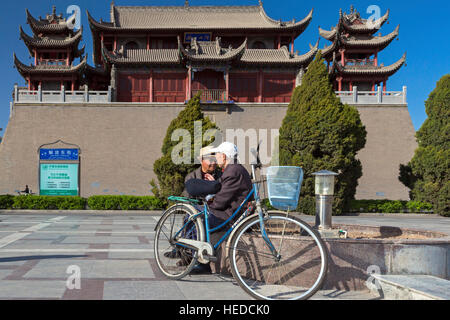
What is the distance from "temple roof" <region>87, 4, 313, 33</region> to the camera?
89.8 feet

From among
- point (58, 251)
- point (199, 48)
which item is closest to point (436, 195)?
point (199, 48)

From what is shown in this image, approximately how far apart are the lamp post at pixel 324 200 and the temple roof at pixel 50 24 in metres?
26.0

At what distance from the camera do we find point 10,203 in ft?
55.7

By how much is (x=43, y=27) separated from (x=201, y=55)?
37.4 feet

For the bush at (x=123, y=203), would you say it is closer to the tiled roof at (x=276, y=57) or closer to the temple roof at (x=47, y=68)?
the temple roof at (x=47, y=68)

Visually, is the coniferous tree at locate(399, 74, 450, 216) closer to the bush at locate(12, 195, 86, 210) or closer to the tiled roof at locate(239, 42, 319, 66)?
the tiled roof at locate(239, 42, 319, 66)

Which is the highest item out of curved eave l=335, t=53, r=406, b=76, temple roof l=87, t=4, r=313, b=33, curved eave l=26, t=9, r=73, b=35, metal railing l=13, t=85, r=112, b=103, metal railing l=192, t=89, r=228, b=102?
temple roof l=87, t=4, r=313, b=33

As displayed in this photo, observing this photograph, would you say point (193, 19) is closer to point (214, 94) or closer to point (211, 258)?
point (214, 94)

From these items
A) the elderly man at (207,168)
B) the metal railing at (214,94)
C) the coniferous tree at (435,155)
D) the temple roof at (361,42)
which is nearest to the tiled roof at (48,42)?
the metal railing at (214,94)

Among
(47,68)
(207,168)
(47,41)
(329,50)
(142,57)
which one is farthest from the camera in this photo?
(329,50)

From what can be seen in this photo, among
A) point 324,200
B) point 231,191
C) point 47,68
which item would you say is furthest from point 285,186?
point 47,68

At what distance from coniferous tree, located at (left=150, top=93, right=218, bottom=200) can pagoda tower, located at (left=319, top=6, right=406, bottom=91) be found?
12.6 metres

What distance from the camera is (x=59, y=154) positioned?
73.2 feet

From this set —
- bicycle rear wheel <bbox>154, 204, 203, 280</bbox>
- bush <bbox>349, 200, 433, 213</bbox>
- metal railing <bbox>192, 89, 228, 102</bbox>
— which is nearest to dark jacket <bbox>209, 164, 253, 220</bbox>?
bicycle rear wheel <bbox>154, 204, 203, 280</bbox>
